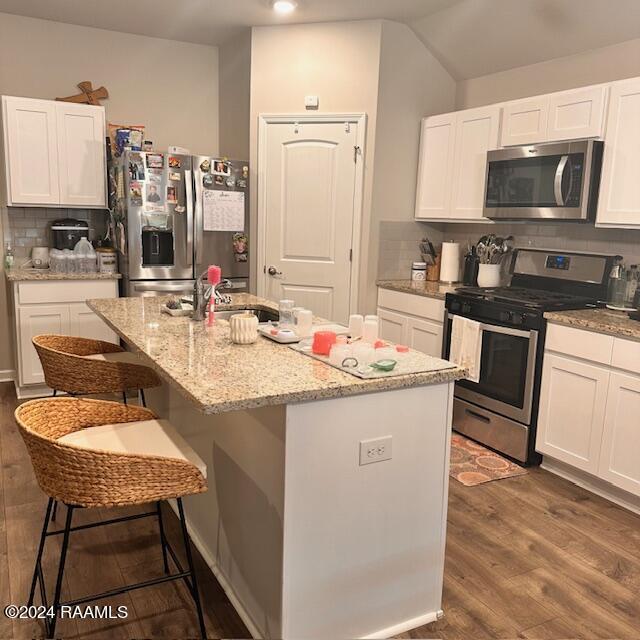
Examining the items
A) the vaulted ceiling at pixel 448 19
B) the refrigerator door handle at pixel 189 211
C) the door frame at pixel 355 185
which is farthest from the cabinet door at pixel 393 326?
the vaulted ceiling at pixel 448 19

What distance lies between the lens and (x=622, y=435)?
3023mm

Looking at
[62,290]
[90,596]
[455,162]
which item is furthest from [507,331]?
[62,290]

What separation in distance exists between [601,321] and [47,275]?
361 cm

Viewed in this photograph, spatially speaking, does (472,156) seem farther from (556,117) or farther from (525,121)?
(556,117)

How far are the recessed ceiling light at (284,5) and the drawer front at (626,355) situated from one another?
2906 mm

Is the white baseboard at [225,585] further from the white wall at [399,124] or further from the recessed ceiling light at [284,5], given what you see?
the recessed ceiling light at [284,5]

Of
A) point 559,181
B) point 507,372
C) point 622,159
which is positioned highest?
point 622,159

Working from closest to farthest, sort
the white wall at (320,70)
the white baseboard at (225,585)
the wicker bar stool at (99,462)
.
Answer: the wicker bar stool at (99,462), the white baseboard at (225,585), the white wall at (320,70)

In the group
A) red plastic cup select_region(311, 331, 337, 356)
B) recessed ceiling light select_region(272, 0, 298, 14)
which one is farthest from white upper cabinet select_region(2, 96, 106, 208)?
red plastic cup select_region(311, 331, 337, 356)

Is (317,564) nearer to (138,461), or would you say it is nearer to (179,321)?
(138,461)

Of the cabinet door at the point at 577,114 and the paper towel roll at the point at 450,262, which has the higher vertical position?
the cabinet door at the point at 577,114

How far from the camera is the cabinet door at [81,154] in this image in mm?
4465

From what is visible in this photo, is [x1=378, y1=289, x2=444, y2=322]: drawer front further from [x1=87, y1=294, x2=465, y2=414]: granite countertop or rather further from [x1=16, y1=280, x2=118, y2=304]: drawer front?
[x1=16, y1=280, x2=118, y2=304]: drawer front

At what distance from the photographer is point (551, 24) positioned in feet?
12.6
